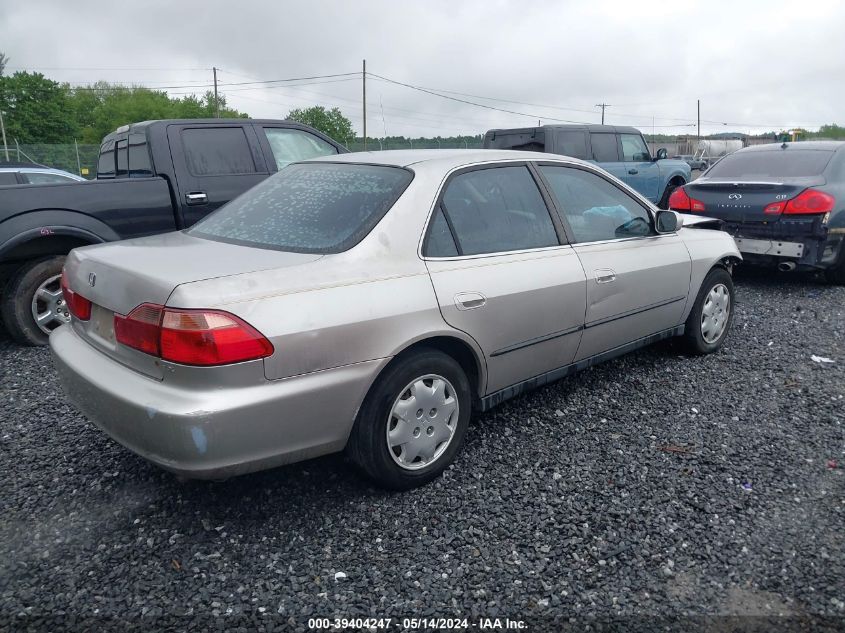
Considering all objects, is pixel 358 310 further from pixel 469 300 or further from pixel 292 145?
pixel 292 145

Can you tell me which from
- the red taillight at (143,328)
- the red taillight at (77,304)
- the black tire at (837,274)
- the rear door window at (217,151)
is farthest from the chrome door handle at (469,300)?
the black tire at (837,274)

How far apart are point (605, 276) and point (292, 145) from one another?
420 cm

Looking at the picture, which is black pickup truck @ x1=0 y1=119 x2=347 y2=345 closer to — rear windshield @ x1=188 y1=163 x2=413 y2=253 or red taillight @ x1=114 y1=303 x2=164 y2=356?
rear windshield @ x1=188 y1=163 x2=413 y2=253

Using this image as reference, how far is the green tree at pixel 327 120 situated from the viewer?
68.4 meters

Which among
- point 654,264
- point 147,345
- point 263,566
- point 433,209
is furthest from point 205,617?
point 654,264

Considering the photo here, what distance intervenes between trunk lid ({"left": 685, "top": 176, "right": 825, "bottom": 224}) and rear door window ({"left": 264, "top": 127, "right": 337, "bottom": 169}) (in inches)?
168

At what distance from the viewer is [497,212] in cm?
361

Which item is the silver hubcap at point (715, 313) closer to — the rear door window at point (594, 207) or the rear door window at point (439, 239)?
the rear door window at point (594, 207)

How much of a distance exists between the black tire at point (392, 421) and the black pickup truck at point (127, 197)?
3453 millimetres

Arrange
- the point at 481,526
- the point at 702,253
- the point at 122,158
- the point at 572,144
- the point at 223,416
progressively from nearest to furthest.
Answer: the point at 223,416 < the point at 481,526 < the point at 702,253 < the point at 122,158 < the point at 572,144

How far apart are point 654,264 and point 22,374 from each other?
445cm

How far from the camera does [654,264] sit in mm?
4320

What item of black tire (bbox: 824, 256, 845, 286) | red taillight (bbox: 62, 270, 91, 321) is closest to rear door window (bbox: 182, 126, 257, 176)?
red taillight (bbox: 62, 270, 91, 321)

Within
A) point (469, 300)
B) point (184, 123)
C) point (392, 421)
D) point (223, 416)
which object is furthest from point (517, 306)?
point (184, 123)
